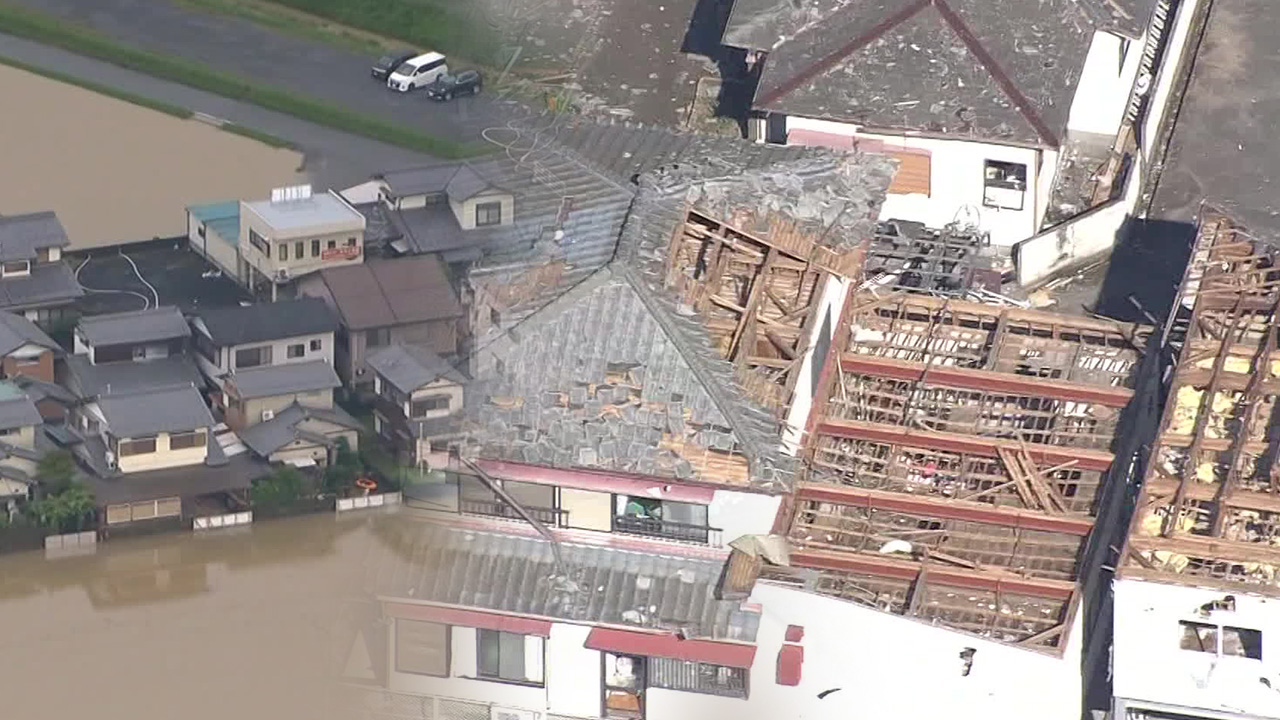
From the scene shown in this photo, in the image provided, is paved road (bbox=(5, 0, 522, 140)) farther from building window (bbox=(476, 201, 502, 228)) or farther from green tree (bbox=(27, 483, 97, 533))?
green tree (bbox=(27, 483, 97, 533))

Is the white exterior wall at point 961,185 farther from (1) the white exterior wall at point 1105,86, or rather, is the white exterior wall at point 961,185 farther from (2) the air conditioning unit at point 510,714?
(2) the air conditioning unit at point 510,714

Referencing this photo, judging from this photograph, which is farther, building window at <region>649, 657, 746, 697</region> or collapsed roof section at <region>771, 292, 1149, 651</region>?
collapsed roof section at <region>771, 292, 1149, 651</region>

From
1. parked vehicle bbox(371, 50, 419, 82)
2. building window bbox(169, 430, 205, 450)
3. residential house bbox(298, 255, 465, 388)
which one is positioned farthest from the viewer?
parked vehicle bbox(371, 50, 419, 82)

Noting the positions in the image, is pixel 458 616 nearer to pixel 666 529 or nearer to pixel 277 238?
pixel 666 529

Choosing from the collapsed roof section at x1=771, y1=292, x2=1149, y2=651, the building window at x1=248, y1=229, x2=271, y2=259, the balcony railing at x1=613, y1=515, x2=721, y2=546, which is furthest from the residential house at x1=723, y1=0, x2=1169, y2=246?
the balcony railing at x1=613, y1=515, x2=721, y2=546

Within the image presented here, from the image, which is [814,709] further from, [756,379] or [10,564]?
[10,564]

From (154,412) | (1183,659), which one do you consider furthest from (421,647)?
(154,412)

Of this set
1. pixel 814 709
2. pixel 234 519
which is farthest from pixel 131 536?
pixel 814 709
